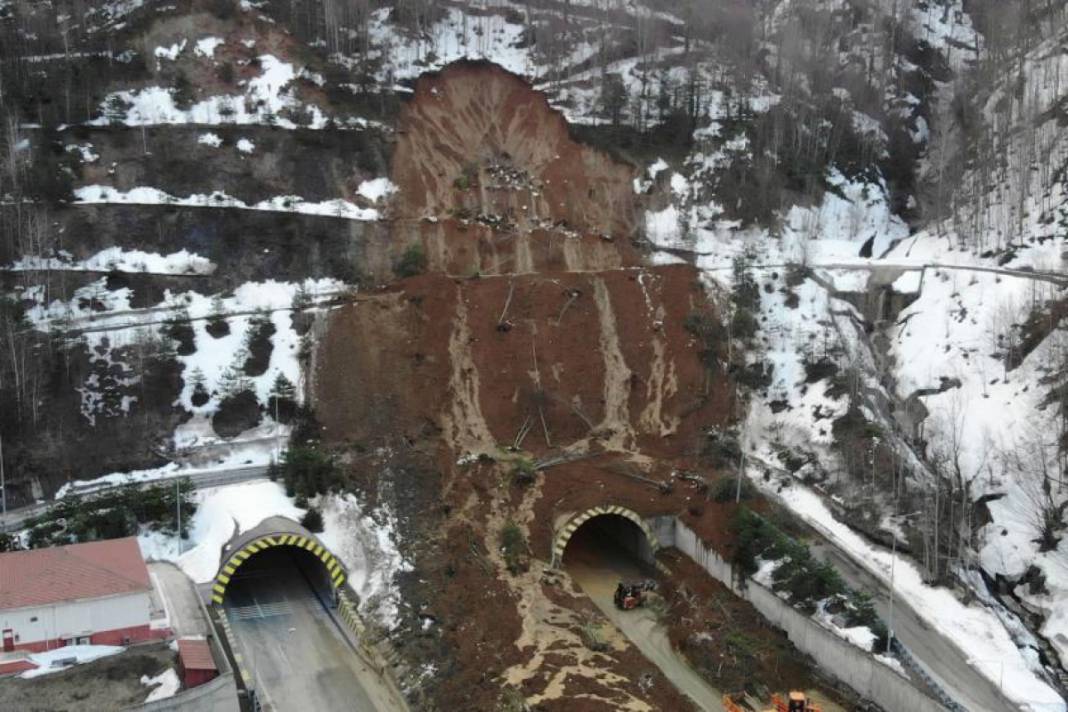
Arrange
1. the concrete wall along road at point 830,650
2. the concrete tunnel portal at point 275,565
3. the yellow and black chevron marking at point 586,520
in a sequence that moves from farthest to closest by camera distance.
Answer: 1. the yellow and black chevron marking at point 586,520
2. the concrete tunnel portal at point 275,565
3. the concrete wall along road at point 830,650

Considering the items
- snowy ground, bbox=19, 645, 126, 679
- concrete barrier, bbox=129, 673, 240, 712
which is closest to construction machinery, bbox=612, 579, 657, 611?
concrete barrier, bbox=129, 673, 240, 712

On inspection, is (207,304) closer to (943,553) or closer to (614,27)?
(943,553)

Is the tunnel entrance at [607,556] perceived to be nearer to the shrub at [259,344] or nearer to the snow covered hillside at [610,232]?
the snow covered hillside at [610,232]

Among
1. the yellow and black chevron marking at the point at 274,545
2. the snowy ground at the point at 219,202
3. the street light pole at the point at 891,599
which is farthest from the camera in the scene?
the snowy ground at the point at 219,202

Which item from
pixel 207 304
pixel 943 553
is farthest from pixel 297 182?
pixel 943 553

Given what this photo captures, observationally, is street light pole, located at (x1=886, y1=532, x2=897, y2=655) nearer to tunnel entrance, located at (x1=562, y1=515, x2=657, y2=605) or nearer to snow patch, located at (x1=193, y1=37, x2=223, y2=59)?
tunnel entrance, located at (x1=562, y1=515, x2=657, y2=605)

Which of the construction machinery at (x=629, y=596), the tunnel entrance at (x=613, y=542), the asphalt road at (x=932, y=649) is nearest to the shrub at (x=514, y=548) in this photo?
the tunnel entrance at (x=613, y=542)
